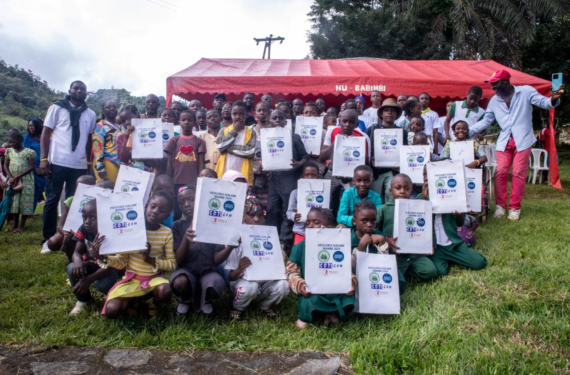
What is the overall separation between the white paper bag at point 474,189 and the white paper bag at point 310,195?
63.9 inches

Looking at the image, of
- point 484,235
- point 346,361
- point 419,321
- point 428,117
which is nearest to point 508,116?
point 428,117

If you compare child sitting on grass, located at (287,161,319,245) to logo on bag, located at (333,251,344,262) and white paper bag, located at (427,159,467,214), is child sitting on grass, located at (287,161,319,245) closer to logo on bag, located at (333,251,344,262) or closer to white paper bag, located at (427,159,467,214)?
white paper bag, located at (427,159,467,214)

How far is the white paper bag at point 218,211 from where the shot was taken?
315cm

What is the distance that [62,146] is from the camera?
17.3 feet

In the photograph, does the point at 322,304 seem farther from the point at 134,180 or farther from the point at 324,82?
the point at 324,82

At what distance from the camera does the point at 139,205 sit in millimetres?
3111

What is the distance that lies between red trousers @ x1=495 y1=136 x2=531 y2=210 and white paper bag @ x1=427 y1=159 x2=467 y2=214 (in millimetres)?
2415

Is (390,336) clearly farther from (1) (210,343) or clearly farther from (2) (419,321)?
(1) (210,343)

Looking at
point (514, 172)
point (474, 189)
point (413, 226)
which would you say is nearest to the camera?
point (413, 226)

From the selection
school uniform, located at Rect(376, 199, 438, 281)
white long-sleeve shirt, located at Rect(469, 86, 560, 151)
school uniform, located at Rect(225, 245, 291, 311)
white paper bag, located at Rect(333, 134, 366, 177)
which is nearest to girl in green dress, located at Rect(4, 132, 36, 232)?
school uniform, located at Rect(225, 245, 291, 311)

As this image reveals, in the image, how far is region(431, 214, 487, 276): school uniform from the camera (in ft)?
14.0

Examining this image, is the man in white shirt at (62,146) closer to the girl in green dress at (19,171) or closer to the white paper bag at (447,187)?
the girl in green dress at (19,171)

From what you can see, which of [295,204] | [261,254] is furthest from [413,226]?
[261,254]

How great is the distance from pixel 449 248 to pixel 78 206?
364 centimetres
